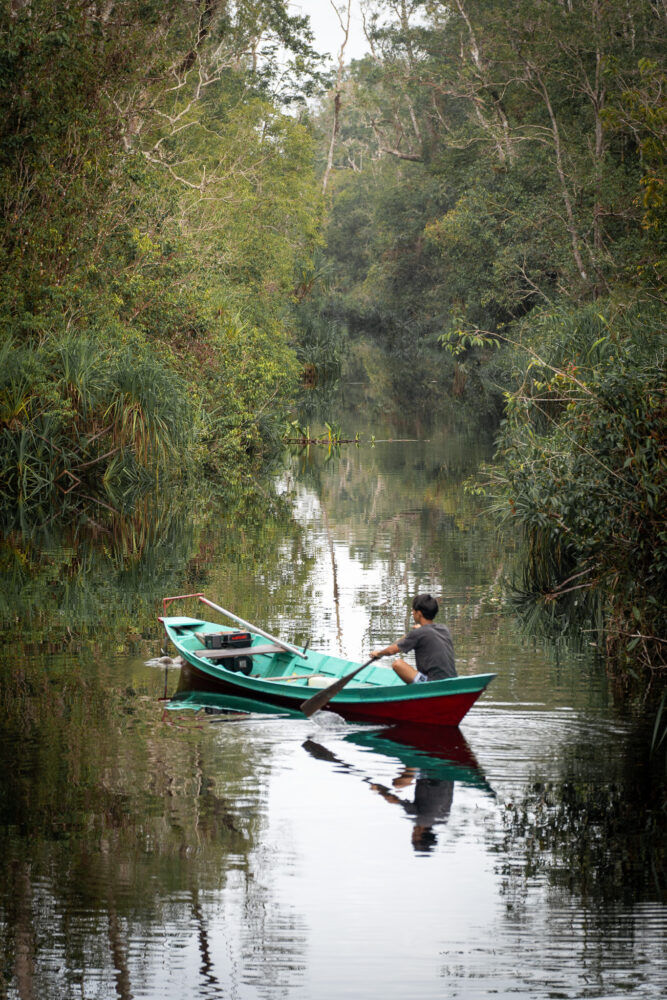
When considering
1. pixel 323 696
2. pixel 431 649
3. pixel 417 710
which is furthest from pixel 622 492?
pixel 323 696

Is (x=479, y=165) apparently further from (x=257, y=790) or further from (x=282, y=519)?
(x=257, y=790)

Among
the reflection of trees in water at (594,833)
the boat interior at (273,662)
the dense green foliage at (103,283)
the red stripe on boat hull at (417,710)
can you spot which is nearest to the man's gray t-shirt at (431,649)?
the red stripe on boat hull at (417,710)

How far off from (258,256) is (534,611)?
25.0 meters

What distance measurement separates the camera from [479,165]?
4259cm

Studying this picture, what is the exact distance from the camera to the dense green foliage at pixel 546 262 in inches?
419

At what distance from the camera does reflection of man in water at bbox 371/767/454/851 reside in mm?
7964

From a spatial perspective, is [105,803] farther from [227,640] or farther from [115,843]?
[227,640]

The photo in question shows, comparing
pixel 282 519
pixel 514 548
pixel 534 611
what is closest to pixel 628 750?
pixel 534 611

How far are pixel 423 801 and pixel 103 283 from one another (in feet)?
55.8

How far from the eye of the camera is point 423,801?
8.59 meters

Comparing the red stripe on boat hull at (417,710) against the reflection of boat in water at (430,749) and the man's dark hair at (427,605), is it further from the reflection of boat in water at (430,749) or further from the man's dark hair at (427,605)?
the man's dark hair at (427,605)

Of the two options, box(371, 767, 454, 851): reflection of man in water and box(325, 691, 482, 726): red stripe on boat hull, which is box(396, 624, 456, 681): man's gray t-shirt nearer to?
box(325, 691, 482, 726): red stripe on boat hull

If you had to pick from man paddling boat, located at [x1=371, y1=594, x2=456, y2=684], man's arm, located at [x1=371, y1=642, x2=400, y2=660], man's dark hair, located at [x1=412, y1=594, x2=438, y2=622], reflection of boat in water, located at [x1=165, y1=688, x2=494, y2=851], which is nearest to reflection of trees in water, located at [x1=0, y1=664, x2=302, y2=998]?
reflection of boat in water, located at [x1=165, y1=688, x2=494, y2=851]

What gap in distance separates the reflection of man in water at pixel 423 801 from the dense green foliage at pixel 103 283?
42.7 ft
